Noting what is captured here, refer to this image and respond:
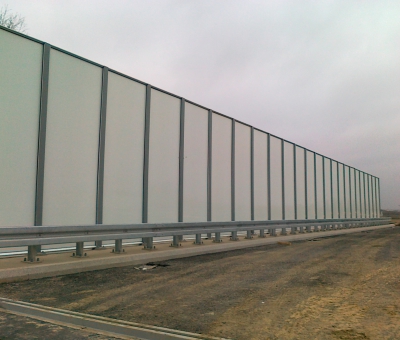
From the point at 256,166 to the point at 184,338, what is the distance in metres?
15.8

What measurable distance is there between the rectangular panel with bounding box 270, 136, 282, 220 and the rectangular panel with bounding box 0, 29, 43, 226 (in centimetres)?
1379

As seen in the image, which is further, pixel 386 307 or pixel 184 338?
pixel 386 307

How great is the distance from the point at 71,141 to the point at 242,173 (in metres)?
9.61

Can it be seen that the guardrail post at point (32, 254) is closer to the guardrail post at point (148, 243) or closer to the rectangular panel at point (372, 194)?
the guardrail post at point (148, 243)

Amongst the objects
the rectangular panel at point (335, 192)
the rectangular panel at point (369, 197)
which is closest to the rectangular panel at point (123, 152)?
the rectangular panel at point (335, 192)

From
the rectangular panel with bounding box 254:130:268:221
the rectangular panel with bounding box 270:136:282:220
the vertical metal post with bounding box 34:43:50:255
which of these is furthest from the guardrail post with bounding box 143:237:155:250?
the rectangular panel with bounding box 270:136:282:220

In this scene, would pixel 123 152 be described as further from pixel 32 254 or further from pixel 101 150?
pixel 32 254

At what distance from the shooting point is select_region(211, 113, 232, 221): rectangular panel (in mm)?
16089

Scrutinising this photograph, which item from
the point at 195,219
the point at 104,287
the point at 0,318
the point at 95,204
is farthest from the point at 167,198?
the point at 0,318

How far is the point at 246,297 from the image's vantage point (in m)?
5.85

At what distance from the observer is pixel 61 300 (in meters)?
5.64

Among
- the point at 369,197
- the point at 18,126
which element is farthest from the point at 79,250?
the point at 369,197

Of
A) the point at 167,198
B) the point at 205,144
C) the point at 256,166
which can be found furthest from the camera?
the point at 256,166

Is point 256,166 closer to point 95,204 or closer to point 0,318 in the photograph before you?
point 95,204
